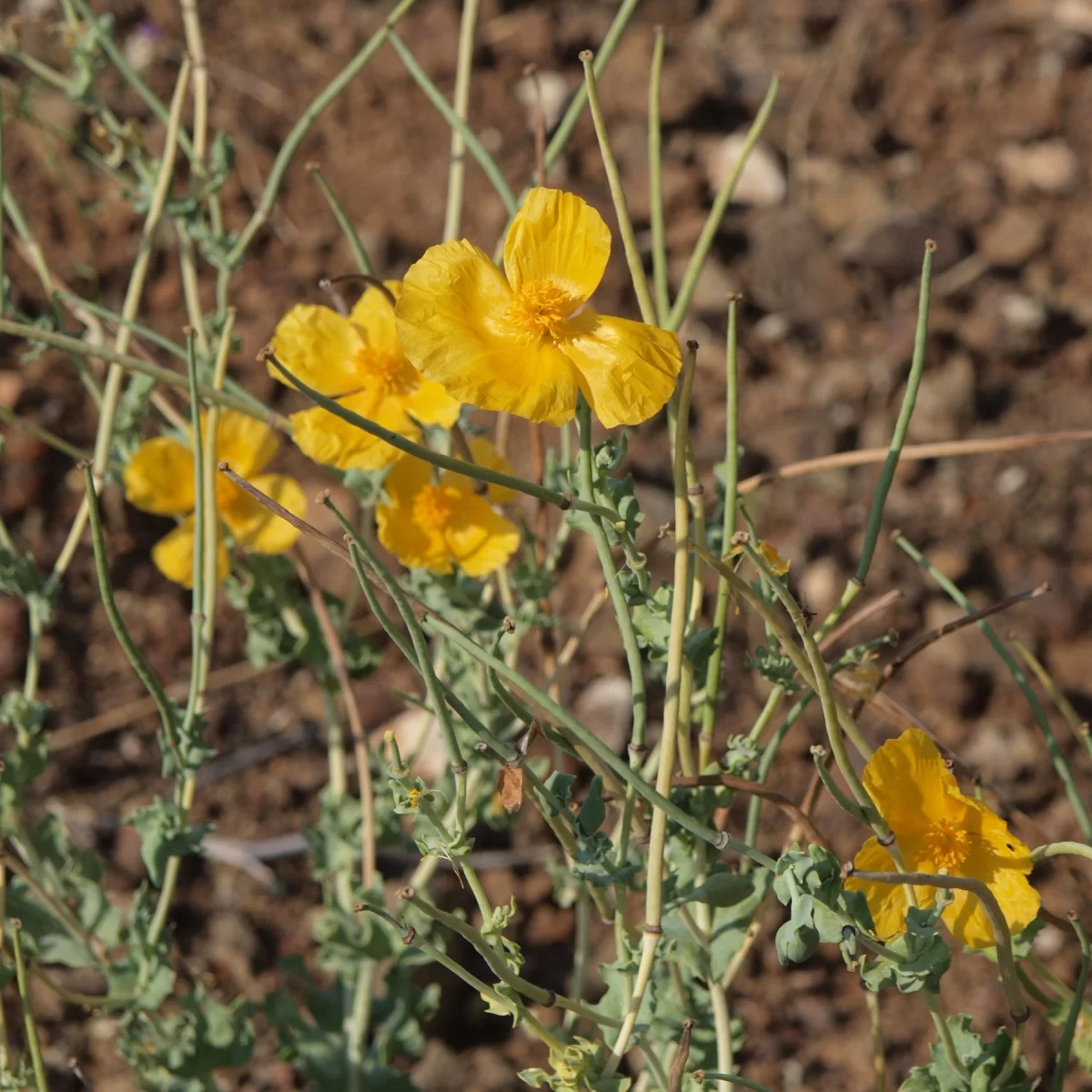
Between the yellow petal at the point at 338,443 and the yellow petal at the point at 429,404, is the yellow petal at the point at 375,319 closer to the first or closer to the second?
the yellow petal at the point at 429,404

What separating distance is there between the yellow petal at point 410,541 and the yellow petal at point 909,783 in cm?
45

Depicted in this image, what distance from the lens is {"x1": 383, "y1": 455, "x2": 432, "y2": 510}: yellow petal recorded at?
1184mm

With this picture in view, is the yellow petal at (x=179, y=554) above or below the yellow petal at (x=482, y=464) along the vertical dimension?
below

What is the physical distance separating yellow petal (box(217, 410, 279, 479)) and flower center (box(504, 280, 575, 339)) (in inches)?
19.4

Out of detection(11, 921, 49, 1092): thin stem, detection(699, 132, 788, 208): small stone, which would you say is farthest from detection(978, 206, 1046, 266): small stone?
detection(11, 921, 49, 1092): thin stem

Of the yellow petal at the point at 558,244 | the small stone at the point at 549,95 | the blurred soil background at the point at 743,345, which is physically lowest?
the blurred soil background at the point at 743,345

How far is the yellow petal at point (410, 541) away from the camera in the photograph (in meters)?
1.15

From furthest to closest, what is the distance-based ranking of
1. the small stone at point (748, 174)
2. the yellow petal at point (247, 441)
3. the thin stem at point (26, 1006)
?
the small stone at point (748, 174), the yellow petal at point (247, 441), the thin stem at point (26, 1006)

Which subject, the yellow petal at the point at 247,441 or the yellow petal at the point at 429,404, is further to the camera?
the yellow petal at the point at 247,441

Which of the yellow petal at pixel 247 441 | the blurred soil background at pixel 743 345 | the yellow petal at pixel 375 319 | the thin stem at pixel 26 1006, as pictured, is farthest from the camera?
the blurred soil background at pixel 743 345

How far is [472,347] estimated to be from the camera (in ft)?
3.00

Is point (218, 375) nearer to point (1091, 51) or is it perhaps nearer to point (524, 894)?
point (524, 894)

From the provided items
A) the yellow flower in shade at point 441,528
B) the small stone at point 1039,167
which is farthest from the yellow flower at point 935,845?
the small stone at point 1039,167

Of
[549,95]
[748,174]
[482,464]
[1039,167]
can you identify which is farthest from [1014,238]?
[482,464]
